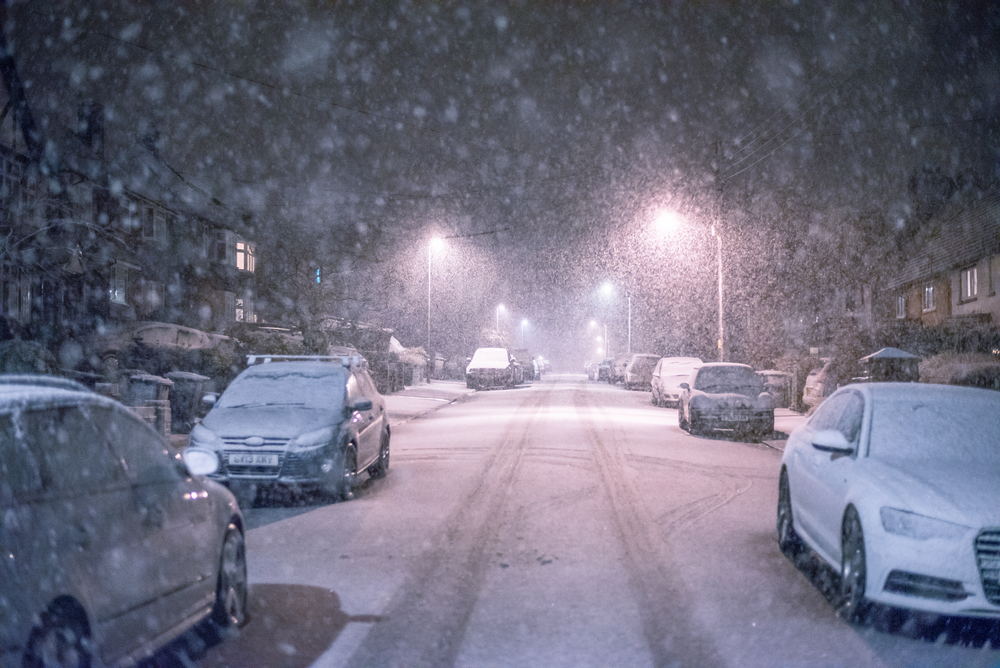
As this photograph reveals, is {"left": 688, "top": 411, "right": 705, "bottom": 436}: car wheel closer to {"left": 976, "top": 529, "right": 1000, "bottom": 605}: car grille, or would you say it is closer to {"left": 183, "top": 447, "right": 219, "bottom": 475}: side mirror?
{"left": 976, "top": 529, "right": 1000, "bottom": 605}: car grille

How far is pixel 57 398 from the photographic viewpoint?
12.5 ft

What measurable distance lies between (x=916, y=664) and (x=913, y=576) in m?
0.51

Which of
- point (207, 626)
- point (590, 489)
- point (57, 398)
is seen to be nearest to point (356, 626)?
point (207, 626)

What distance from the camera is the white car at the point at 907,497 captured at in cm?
475

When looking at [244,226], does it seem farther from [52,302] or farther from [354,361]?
[354,361]

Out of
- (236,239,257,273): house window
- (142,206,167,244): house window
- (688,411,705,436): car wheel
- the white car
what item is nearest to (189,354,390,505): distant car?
the white car

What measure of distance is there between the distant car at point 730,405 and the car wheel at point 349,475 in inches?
388

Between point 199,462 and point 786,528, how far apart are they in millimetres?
4928

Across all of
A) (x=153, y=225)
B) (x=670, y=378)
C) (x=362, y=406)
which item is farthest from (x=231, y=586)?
(x=153, y=225)

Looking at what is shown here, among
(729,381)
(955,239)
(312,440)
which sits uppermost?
(955,239)

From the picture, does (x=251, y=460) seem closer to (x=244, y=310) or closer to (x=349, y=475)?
(x=349, y=475)

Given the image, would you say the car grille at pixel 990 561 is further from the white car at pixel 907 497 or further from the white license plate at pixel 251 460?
the white license plate at pixel 251 460

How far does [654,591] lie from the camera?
5938mm

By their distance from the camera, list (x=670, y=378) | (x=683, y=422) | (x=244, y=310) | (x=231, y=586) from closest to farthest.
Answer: (x=231, y=586) → (x=683, y=422) → (x=670, y=378) → (x=244, y=310)
